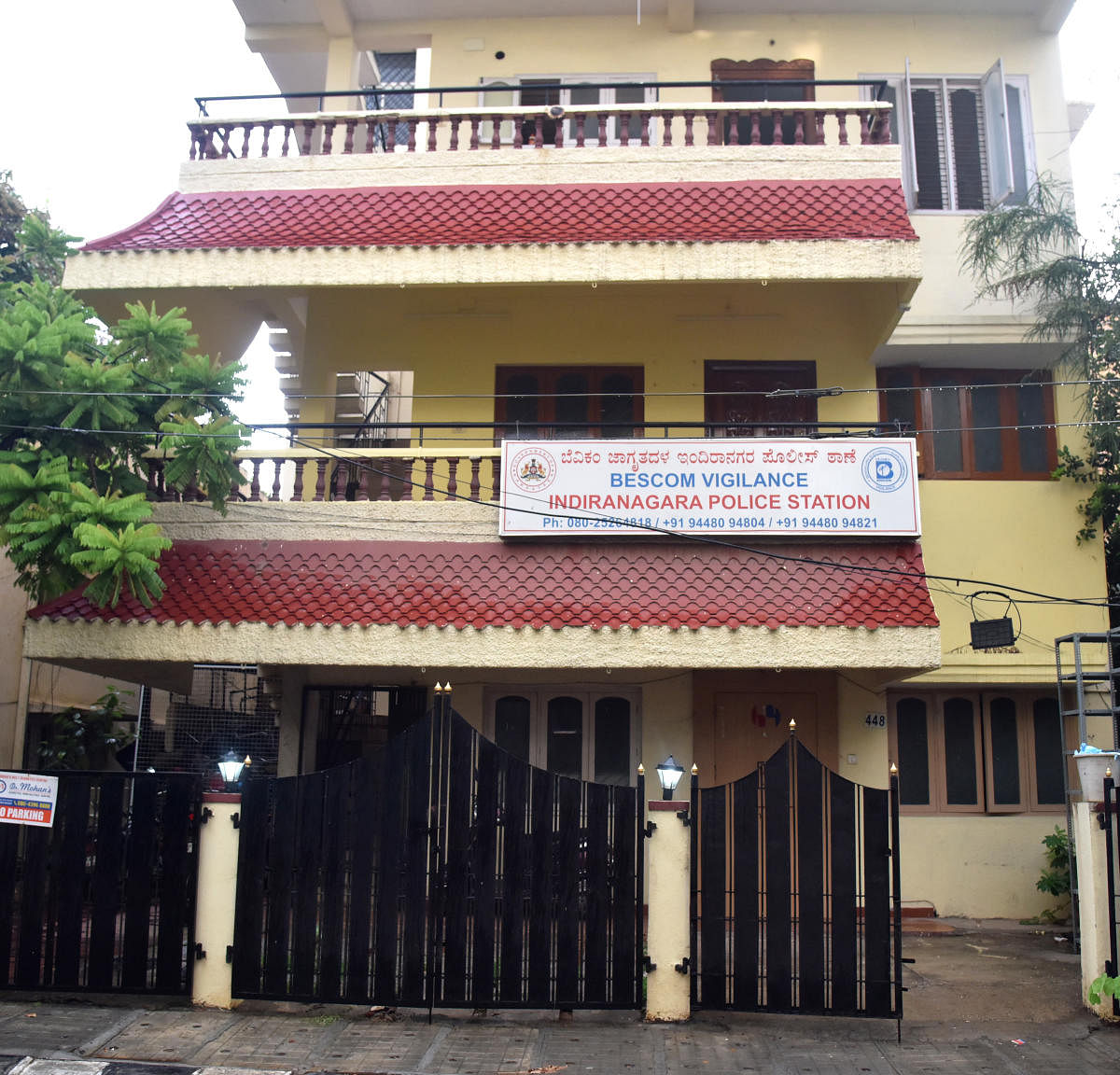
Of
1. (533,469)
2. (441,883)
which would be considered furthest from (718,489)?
(441,883)

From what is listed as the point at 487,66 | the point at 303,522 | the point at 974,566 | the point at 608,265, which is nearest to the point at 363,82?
the point at 487,66

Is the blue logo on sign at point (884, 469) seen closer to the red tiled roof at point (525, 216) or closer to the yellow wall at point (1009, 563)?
the yellow wall at point (1009, 563)

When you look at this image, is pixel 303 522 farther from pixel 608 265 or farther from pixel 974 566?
pixel 974 566

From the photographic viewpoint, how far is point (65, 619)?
1034 centimetres

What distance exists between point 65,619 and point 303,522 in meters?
2.40

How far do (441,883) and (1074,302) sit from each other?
9.22m

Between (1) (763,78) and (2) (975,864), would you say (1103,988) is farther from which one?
(1) (763,78)

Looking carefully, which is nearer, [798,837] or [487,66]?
[798,837]

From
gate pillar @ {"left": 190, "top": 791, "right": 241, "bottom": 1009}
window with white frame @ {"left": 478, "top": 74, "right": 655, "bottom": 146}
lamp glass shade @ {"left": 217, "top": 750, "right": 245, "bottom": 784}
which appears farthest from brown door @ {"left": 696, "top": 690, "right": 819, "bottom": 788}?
window with white frame @ {"left": 478, "top": 74, "right": 655, "bottom": 146}

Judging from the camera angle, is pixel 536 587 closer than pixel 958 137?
Yes

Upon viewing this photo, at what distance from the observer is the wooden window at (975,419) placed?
12.5 meters

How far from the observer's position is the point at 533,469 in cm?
1066

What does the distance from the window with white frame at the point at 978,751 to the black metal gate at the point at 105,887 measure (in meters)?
7.73

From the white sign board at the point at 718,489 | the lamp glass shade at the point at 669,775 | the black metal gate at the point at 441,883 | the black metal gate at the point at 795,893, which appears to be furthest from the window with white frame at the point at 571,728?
the black metal gate at the point at 795,893
